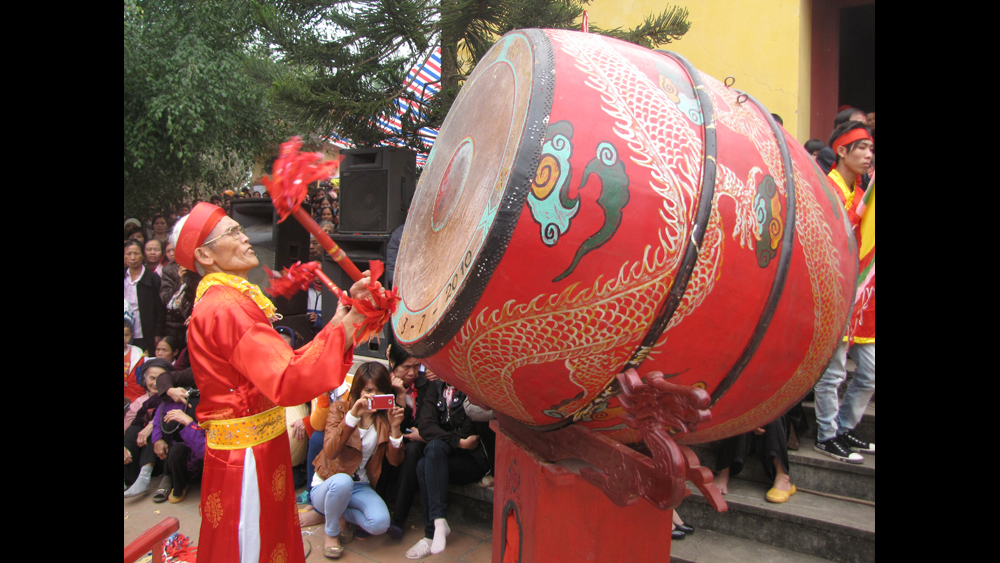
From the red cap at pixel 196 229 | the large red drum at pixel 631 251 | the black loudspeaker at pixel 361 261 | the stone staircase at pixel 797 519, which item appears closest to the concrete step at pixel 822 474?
the stone staircase at pixel 797 519

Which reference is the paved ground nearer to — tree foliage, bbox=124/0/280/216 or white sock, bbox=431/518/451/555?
white sock, bbox=431/518/451/555

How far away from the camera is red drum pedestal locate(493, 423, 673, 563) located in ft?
5.73

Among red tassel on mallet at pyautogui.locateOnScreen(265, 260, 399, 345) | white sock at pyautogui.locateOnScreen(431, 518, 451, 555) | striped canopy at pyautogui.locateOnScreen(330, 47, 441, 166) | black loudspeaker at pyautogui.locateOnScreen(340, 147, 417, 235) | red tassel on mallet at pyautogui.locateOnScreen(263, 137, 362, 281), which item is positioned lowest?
white sock at pyautogui.locateOnScreen(431, 518, 451, 555)

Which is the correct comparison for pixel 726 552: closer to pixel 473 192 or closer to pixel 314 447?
pixel 473 192

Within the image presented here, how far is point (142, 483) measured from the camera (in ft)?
14.1

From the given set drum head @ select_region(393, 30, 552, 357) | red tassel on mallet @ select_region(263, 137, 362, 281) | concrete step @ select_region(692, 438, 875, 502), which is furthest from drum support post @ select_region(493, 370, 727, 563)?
concrete step @ select_region(692, 438, 875, 502)

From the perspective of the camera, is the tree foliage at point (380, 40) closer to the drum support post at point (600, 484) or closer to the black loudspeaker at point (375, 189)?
the black loudspeaker at point (375, 189)

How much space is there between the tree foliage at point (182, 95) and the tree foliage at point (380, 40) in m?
1.50

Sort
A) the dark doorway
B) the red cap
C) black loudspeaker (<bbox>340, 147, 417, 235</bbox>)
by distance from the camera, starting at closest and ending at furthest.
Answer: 1. the red cap
2. black loudspeaker (<bbox>340, 147, 417, 235</bbox>)
3. the dark doorway

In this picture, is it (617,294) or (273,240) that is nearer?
(617,294)

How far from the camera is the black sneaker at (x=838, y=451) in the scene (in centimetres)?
293

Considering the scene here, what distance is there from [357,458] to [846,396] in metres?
2.67

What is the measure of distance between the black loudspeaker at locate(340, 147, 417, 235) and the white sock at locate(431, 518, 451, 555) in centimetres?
297

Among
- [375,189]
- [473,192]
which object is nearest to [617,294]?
[473,192]
